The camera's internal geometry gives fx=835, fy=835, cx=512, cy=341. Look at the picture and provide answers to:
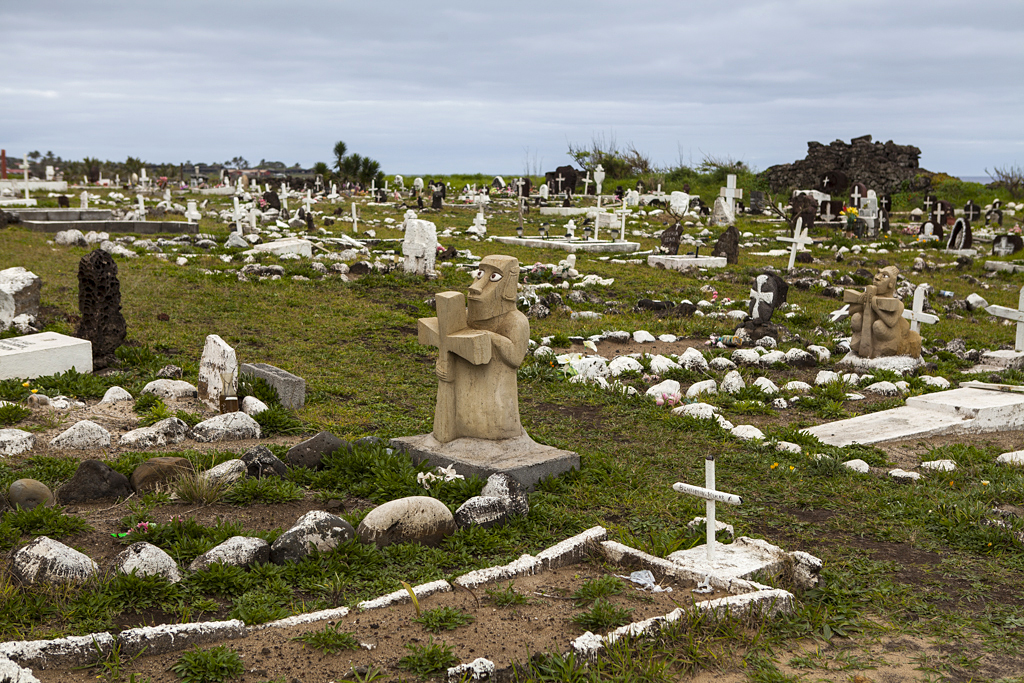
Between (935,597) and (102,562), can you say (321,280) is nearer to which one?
(102,562)

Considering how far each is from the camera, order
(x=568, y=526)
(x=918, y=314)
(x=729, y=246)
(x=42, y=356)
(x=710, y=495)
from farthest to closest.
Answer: (x=729, y=246) < (x=918, y=314) < (x=42, y=356) < (x=568, y=526) < (x=710, y=495)

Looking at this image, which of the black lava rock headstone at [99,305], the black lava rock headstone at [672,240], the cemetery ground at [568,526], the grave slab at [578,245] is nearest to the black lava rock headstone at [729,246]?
the black lava rock headstone at [672,240]

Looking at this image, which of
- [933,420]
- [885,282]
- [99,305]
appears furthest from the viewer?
[885,282]

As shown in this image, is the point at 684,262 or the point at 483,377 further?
the point at 684,262

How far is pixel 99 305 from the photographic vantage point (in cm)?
1073

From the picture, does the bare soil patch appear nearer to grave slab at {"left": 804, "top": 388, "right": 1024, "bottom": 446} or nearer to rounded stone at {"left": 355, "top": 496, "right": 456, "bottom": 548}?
rounded stone at {"left": 355, "top": 496, "right": 456, "bottom": 548}

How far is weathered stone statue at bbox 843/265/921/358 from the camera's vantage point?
1230 centimetres

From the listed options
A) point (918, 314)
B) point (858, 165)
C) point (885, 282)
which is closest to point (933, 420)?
point (885, 282)

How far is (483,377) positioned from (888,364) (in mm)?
7379

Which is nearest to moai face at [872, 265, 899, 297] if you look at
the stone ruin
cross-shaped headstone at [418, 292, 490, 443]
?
cross-shaped headstone at [418, 292, 490, 443]

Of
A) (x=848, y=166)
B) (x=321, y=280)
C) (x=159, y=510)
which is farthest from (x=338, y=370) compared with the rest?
(x=848, y=166)

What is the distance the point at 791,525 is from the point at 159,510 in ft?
16.0

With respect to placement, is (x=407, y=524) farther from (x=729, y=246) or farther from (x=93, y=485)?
(x=729, y=246)

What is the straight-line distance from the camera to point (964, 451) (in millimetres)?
8398
